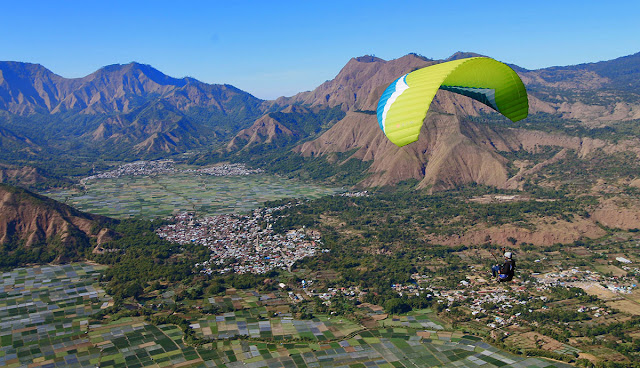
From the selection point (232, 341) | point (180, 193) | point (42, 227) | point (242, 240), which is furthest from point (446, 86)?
point (180, 193)

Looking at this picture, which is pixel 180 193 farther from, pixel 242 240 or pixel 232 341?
pixel 232 341

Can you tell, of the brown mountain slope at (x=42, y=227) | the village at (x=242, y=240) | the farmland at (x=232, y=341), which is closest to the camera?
the farmland at (x=232, y=341)

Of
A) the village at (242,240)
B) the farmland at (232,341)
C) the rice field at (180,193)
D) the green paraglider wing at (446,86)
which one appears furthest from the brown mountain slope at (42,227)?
the green paraglider wing at (446,86)

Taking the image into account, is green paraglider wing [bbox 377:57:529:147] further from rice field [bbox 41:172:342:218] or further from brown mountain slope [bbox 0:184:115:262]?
rice field [bbox 41:172:342:218]

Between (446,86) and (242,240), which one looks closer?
(446,86)

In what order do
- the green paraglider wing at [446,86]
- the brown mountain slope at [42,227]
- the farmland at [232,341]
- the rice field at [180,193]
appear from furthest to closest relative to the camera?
the rice field at [180,193] → the brown mountain slope at [42,227] → the farmland at [232,341] → the green paraglider wing at [446,86]

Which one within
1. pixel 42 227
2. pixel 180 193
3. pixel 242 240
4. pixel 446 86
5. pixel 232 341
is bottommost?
pixel 232 341

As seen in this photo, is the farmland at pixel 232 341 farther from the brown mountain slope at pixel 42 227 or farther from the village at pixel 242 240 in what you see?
the brown mountain slope at pixel 42 227

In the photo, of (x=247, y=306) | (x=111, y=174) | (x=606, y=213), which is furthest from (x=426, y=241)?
(x=111, y=174)
